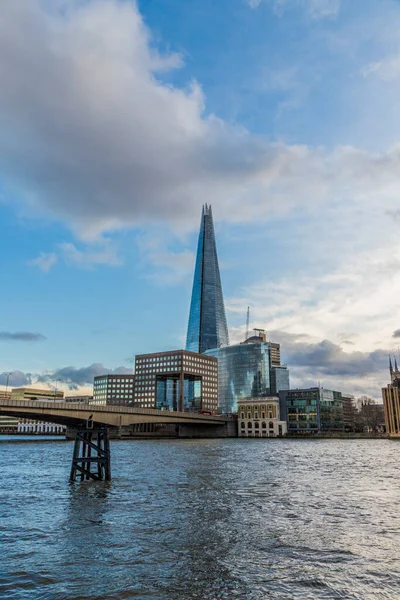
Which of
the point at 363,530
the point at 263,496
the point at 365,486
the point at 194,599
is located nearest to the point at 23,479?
the point at 263,496

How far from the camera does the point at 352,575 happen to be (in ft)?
57.3

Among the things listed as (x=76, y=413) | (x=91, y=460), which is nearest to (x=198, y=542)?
(x=91, y=460)

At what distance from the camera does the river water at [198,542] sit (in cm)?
1614

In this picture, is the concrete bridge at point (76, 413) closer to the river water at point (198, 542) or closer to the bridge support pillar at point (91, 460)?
the bridge support pillar at point (91, 460)

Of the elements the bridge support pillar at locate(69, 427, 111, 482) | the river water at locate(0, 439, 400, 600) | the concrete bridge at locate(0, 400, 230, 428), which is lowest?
the river water at locate(0, 439, 400, 600)

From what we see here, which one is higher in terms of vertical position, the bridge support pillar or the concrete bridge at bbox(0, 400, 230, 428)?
the concrete bridge at bbox(0, 400, 230, 428)

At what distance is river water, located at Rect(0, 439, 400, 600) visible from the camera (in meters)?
16.1

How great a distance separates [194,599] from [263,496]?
22.9 meters

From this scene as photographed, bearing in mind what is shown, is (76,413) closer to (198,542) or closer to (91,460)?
(91,460)

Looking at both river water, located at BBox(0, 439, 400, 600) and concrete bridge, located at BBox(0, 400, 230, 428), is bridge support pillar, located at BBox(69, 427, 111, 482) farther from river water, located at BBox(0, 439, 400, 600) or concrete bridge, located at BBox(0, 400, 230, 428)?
concrete bridge, located at BBox(0, 400, 230, 428)

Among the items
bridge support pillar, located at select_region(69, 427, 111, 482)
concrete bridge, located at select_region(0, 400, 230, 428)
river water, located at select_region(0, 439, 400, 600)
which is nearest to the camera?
river water, located at select_region(0, 439, 400, 600)

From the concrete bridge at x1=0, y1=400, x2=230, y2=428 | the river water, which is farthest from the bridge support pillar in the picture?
the concrete bridge at x1=0, y1=400, x2=230, y2=428

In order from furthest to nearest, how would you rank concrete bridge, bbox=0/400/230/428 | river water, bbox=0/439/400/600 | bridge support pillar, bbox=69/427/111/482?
concrete bridge, bbox=0/400/230/428, bridge support pillar, bbox=69/427/111/482, river water, bbox=0/439/400/600

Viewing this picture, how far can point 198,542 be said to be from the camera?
22109mm
